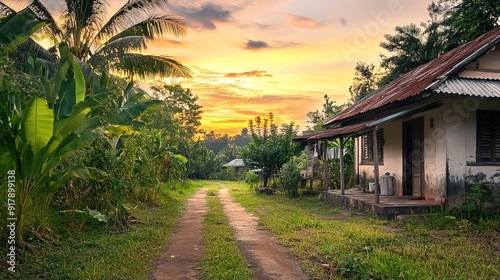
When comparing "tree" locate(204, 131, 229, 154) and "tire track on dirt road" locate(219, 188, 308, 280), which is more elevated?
"tree" locate(204, 131, 229, 154)

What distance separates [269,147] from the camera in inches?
770

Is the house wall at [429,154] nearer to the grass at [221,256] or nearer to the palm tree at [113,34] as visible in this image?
the grass at [221,256]

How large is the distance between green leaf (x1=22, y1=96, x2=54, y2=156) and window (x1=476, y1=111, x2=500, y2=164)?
9482mm

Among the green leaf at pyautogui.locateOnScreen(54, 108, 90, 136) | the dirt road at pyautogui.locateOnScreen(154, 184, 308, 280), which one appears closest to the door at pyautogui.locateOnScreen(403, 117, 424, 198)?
the dirt road at pyautogui.locateOnScreen(154, 184, 308, 280)

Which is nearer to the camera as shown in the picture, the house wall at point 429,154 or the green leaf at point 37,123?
the green leaf at point 37,123

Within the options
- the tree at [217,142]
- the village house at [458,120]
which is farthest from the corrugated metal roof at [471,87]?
the tree at [217,142]

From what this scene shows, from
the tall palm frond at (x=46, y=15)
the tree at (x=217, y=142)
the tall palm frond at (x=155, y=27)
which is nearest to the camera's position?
the tall palm frond at (x=46, y=15)

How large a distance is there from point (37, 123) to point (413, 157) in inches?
391

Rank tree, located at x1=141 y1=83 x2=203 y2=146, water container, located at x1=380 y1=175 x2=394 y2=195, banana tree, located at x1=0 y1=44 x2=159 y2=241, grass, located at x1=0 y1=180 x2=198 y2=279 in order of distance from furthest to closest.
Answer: tree, located at x1=141 y1=83 x2=203 y2=146 < water container, located at x1=380 y1=175 x2=394 y2=195 < banana tree, located at x1=0 y1=44 x2=159 y2=241 < grass, located at x1=0 y1=180 x2=198 y2=279

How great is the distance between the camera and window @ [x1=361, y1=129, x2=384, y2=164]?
45.3ft

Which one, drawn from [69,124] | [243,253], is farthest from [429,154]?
[69,124]

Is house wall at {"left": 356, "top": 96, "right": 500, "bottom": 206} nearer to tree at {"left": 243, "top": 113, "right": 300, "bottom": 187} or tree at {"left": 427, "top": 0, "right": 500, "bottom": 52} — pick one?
tree at {"left": 427, "top": 0, "right": 500, "bottom": 52}

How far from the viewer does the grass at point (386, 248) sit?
5.30 meters

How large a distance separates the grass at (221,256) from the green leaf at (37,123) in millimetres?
3057
